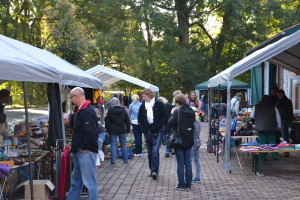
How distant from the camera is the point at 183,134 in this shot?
28.7ft

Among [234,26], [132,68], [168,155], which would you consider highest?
[234,26]

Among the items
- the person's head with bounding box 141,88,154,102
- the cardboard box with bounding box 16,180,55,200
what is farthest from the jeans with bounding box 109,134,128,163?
the cardboard box with bounding box 16,180,55,200

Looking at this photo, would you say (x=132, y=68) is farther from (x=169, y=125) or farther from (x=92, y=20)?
(x=169, y=125)

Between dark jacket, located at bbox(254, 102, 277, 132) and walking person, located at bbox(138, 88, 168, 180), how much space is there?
9.09ft

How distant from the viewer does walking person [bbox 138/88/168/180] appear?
982 cm

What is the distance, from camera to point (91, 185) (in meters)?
6.96

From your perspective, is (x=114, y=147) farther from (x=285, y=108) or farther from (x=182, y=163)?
(x=285, y=108)

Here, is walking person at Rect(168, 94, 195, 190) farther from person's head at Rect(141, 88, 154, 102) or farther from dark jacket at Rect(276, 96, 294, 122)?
dark jacket at Rect(276, 96, 294, 122)

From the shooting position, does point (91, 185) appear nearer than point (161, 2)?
Yes

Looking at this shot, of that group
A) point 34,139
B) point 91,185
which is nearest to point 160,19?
point 34,139

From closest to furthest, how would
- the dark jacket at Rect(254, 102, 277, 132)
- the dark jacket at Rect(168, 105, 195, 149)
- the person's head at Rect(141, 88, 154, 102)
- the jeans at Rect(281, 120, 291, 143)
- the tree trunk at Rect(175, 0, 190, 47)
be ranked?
the dark jacket at Rect(168, 105, 195, 149)
the person's head at Rect(141, 88, 154, 102)
the dark jacket at Rect(254, 102, 277, 132)
the jeans at Rect(281, 120, 291, 143)
the tree trunk at Rect(175, 0, 190, 47)

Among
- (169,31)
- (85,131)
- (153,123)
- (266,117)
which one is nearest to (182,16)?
(169,31)

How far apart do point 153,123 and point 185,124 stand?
1.17m

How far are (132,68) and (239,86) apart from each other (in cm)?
1245
